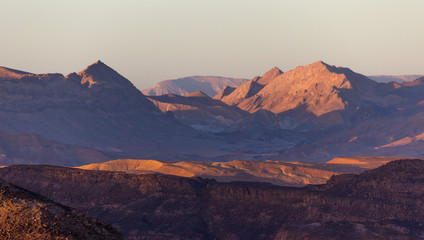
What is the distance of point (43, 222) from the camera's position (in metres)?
14.5

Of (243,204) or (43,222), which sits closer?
(43,222)

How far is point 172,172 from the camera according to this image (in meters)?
131

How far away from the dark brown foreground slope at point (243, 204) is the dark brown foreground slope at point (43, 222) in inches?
2166

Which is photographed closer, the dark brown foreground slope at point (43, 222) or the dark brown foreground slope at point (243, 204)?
the dark brown foreground slope at point (43, 222)

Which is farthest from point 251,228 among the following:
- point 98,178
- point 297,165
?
point 297,165

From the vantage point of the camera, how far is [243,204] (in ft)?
271

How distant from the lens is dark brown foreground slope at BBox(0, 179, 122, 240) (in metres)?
14.4

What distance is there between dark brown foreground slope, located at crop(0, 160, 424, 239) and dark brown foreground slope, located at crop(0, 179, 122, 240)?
2166 inches

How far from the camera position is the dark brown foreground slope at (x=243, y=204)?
7412cm

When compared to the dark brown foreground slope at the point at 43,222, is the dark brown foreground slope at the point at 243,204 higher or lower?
lower

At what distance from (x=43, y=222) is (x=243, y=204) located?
6876 centimetres

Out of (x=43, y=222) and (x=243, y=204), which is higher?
(x=43, y=222)

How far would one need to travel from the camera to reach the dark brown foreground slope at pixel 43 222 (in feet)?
47.2

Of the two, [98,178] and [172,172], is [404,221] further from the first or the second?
[172,172]
